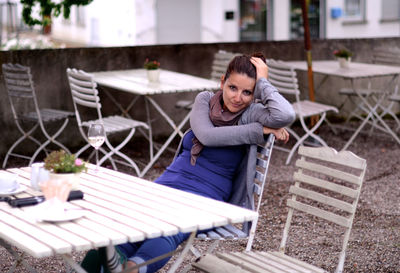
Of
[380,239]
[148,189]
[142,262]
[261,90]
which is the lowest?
[380,239]

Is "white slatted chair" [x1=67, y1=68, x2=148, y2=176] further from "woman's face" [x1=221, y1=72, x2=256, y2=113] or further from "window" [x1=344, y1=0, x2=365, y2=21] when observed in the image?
"window" [x1=344, y1=0, x2=365, y2=21]

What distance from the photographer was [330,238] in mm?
5402

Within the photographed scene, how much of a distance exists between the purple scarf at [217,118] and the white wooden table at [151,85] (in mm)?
2693

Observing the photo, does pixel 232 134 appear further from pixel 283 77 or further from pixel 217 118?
pixel 283 77

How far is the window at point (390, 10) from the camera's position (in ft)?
69.4

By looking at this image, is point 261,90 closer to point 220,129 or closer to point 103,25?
point 220,129

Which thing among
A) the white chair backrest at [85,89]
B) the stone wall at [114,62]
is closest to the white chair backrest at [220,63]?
the stone wall at [114,62]

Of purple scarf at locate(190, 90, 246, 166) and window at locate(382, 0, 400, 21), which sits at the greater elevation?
window at locate(382, 0, 400, 21)

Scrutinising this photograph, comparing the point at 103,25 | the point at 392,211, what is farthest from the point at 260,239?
the point at 103,25

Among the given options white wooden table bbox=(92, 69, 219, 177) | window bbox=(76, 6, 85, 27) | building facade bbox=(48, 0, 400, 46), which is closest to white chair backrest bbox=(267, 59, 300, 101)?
white wooden table bbox=(92, 69, 219, 177)

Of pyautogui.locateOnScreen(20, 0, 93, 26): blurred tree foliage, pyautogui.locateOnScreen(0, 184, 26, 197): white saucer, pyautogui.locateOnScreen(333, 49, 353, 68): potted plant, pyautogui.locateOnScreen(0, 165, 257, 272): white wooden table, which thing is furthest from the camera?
pyautogui.locateOnScreen(333, 49, 353, 68): potted plant

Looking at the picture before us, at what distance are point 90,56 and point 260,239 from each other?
3.87 meters

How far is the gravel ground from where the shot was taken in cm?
490

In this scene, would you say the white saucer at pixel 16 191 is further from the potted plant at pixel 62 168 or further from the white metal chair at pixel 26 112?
the white metal chair at pixel 26 112
